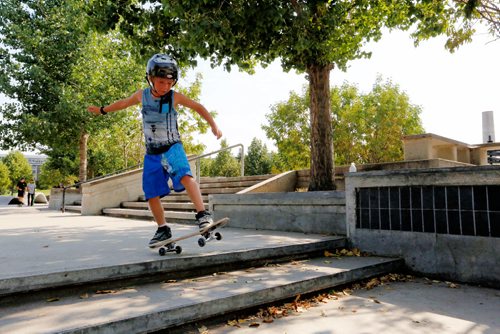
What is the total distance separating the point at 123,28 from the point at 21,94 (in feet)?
53.5

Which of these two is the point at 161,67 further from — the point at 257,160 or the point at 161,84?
the point at 257,160

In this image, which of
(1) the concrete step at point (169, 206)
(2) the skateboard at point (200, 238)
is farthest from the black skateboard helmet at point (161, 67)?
(1) the concrete step at point (169, 206)

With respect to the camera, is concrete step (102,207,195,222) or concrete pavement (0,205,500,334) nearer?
concrete pavement (0,205,500,334)

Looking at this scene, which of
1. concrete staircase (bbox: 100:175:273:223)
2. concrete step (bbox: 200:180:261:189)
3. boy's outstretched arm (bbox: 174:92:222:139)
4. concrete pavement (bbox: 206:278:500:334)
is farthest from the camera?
concrete step (bbox: 200:180:261:189)

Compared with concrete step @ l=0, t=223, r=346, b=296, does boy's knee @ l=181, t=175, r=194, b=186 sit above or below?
above

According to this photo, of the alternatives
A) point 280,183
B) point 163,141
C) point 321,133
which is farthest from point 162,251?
point 280,183

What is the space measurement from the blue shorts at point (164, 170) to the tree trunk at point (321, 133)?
462 cm

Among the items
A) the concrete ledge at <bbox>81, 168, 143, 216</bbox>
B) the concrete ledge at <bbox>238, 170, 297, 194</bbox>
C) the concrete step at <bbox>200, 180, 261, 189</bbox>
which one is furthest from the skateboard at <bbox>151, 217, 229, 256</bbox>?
the concrete ledge at <bbox>81, 168, 143, 216</bbox>

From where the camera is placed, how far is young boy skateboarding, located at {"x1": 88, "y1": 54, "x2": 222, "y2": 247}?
3797mm

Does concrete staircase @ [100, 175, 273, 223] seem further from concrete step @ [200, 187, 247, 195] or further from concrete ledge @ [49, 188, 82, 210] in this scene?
concrete ledge @ [49, 188, 82, 210]

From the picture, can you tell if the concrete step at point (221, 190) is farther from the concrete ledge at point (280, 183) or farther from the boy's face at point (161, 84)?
the boy's face at point (161, 84)

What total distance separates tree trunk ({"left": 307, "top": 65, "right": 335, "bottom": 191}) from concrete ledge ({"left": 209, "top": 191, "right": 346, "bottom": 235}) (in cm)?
165

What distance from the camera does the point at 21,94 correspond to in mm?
20250

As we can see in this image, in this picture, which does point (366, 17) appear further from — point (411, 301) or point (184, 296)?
point (184, 296)
